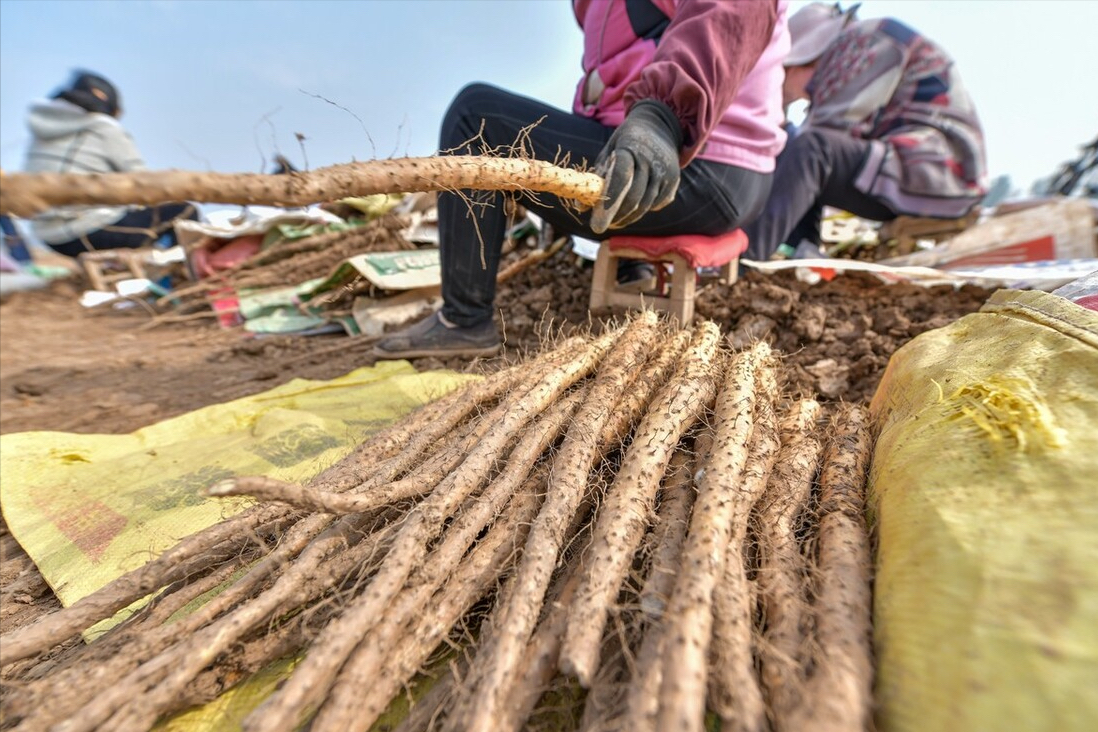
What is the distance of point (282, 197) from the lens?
0.91 metres

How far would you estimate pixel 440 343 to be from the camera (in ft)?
8.82

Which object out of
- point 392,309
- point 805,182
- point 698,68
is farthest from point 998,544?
point 805,182

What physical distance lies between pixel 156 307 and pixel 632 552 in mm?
5523

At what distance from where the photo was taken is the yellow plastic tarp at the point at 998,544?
1.84 feet

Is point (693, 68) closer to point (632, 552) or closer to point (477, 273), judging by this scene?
point (477, 273)

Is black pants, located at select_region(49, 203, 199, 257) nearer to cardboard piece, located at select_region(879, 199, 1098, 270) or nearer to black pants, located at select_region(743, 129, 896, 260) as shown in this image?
black pants, located at select_region(743, 129, 896, 260)

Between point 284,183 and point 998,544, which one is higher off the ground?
point 284,183

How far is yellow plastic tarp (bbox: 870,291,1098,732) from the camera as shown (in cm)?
56

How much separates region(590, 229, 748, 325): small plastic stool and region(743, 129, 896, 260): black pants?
951 mm

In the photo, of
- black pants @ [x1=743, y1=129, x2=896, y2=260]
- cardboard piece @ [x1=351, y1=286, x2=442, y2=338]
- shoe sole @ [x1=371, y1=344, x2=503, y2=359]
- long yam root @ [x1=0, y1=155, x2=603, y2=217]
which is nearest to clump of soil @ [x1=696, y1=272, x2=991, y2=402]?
black pants @ [x1=743, y1=129, x2=896, y2=260]

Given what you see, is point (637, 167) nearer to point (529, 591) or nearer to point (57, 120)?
point (529, 591)

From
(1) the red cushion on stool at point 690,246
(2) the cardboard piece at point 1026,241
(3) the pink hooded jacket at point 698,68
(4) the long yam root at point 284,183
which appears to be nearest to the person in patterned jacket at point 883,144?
(2) the cardboard piece at point 1026,241

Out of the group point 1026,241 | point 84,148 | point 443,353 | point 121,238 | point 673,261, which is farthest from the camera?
point 121,238

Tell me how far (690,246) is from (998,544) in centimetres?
183
